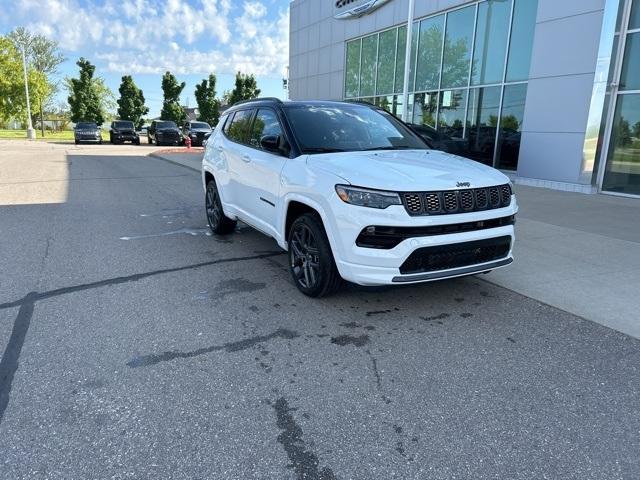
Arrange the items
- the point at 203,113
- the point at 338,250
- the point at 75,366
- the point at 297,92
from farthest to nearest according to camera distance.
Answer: the point at 203,113 < the point at 297,92 < the point at 338,250 < the point at 75,366

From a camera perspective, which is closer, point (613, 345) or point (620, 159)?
point (613, 345)

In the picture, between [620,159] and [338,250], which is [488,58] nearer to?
[620,159]

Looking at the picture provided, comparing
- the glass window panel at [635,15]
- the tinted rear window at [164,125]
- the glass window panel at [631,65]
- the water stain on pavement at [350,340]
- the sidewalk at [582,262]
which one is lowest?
the water stain on pavement at [350,340]

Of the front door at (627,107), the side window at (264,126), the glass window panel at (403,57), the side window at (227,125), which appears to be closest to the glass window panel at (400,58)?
the glass window panel at (403,57)

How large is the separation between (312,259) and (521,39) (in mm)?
11835

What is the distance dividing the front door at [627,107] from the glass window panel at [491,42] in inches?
131

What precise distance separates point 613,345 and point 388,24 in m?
17.6


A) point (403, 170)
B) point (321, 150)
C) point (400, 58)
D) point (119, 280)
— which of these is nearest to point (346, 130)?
point (321, 150)

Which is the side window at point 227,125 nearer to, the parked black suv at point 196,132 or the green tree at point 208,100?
the parked black suv at point 196,132

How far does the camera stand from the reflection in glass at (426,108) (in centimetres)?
1678

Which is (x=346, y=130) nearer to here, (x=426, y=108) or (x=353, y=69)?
(x=426, y=108)

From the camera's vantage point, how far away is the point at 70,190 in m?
11.5

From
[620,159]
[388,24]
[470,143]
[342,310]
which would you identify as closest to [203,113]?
[388,24]

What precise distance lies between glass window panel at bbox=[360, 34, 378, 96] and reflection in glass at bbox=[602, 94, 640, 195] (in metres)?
10.8
